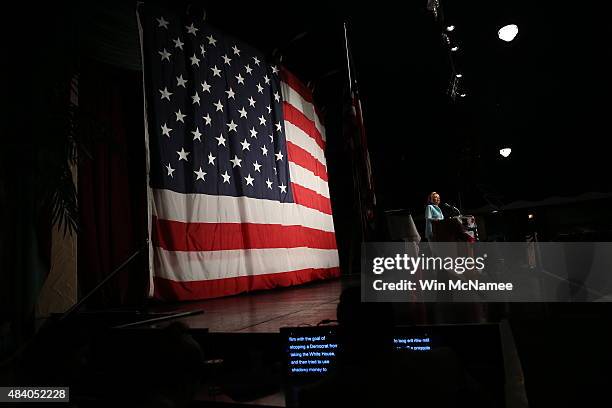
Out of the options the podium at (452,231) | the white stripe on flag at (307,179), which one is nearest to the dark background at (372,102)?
the white stripe on flag at (307,179)

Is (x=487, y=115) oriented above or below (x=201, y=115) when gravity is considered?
above

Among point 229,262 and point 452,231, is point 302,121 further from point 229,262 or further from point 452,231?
point 452,231

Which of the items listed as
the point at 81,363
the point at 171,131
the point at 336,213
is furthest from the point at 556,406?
the point at 336,213

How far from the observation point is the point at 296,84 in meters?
6.54

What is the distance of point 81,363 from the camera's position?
1876mm

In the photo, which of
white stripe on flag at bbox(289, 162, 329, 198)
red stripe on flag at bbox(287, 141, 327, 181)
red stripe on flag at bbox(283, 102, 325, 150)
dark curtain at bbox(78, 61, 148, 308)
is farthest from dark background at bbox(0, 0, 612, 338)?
white stripe on flag at bbox(289, 162, 329, 198)

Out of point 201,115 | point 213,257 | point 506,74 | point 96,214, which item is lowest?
point 213,257

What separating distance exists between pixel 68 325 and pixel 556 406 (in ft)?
7.90

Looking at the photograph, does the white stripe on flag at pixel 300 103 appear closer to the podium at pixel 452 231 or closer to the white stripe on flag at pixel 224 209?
the white stripe on flag at pixel 224 209

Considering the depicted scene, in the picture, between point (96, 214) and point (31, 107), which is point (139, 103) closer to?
point (96, 214)

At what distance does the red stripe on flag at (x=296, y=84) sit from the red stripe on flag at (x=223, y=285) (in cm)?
287

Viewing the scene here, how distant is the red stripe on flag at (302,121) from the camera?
608 cm

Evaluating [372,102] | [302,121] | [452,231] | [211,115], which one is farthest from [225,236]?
[372,102]

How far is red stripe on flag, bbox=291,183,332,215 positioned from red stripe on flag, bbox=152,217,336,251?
1.34ft
